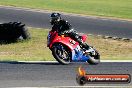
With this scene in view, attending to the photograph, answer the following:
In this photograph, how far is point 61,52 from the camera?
1397 cm

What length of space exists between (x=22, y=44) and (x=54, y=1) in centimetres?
1615

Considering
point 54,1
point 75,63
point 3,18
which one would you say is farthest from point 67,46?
point 54,1

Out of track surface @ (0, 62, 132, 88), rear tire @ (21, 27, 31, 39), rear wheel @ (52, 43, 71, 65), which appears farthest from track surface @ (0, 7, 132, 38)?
track surface @ (0, 62, 132, 88)

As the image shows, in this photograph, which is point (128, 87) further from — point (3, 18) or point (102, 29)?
point (3, 18)

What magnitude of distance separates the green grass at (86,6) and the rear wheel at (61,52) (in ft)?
57.3

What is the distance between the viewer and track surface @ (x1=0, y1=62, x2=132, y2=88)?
37.0 ft

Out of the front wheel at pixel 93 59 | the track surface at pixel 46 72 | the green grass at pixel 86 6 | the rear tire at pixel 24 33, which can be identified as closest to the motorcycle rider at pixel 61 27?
the front wheel at pixel 93 59

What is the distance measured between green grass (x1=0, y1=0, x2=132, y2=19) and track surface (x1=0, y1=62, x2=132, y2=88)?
18070mm

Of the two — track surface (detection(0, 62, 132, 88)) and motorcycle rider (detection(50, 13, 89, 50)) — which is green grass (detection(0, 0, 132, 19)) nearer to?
motorcycle rider (detection(50, 13, 89, 50))

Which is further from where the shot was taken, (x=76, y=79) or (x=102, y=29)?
(x=102, y=29)

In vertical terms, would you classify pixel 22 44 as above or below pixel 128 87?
below

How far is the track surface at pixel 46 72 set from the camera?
11.3 meters

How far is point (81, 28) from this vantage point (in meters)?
26.6

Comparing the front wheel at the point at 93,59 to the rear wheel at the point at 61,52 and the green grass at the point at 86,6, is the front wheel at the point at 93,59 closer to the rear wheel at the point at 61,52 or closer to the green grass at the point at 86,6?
the rear wheel at the point at 61,52
